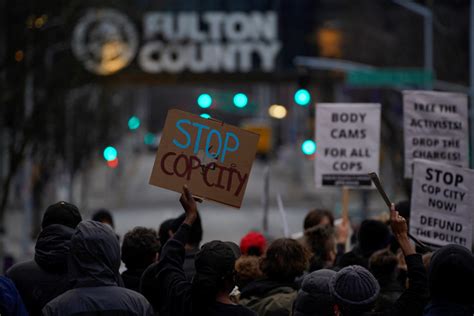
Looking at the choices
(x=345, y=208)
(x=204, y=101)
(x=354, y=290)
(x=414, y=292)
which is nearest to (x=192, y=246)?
(x=414, y=292)

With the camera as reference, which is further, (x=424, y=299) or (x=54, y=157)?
(x=54, y=157)

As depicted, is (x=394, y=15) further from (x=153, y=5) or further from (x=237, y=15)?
(x=153, y=5)

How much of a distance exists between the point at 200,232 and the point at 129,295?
2210mm

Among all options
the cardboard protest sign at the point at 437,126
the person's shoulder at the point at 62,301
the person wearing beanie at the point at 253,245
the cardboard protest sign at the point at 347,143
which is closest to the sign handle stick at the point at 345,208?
the cardboard protest sign at the point at 347,143

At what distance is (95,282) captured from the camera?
5969 mm

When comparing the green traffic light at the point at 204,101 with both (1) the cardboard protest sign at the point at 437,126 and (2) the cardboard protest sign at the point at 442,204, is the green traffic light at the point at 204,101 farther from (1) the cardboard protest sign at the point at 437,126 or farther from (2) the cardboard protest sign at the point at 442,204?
(2) the cardboard protest sign at the point at 442,204

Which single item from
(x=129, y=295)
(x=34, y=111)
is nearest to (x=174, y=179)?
(x=129, y=295)

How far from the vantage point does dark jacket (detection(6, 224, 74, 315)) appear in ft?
23.0

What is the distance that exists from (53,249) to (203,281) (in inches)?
48.8

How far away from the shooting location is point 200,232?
817 centimetres

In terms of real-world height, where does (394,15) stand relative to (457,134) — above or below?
above

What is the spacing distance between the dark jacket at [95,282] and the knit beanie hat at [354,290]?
2.94 feet

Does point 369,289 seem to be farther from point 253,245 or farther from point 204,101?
point 204,101

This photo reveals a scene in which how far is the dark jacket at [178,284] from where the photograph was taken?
20.1 feet
